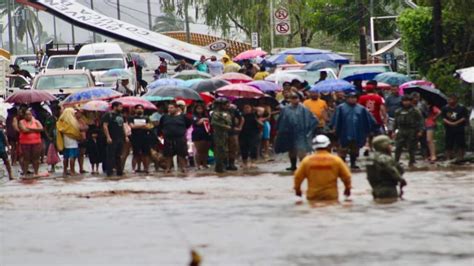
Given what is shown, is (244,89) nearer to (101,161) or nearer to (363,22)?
(101,161)

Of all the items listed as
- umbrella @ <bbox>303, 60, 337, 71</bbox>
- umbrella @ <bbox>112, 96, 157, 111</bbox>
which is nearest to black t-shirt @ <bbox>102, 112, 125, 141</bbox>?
umbrella @ <bbox>112, 96, 157, 111</bbox>

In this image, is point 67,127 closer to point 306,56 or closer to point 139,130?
point 139,130

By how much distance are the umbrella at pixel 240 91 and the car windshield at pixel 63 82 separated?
9.66 metres

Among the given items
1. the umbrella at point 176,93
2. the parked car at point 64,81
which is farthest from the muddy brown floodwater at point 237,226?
the parked car at point 64,81

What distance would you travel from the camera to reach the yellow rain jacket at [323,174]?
68.2ft

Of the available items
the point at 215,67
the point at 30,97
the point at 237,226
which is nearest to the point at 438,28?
the point at 30,97

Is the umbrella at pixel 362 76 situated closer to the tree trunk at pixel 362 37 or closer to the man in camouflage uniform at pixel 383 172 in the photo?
the tree trunk at pixel 362 37

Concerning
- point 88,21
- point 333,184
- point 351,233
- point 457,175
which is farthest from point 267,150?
point 88,21

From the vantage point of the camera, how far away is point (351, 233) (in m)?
18.3

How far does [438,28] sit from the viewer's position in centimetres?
3581

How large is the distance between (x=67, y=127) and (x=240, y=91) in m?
3.89

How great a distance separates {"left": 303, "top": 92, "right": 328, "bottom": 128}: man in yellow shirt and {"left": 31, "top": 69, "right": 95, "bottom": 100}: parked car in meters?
11.2

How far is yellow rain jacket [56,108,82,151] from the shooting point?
31281mm

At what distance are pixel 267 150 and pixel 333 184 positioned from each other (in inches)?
492
